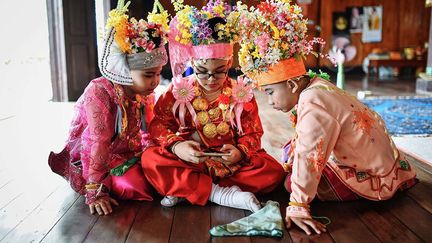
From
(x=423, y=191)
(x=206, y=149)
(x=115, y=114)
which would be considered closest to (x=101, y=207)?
(x=115, y=114)

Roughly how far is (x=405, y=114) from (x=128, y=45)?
11.6ft

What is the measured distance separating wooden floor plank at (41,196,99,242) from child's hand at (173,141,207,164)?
0.48 m

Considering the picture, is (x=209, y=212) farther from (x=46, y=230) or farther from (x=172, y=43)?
(x=172, y=43)

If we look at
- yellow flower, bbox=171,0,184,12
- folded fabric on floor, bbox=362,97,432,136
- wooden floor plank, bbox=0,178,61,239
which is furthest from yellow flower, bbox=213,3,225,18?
folded fabric on floor, bbox=362,97,432,136

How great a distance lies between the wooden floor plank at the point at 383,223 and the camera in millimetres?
1831

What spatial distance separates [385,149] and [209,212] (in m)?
0.85

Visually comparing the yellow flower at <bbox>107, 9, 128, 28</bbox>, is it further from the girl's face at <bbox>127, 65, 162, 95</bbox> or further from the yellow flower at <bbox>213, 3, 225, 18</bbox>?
the yellow flower at <bbox>213, 3, 225, 18</bbox>

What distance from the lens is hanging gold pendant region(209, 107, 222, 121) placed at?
241 centimetres

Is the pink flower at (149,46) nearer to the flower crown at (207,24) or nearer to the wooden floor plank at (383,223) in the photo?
the flower crown at (207,24)

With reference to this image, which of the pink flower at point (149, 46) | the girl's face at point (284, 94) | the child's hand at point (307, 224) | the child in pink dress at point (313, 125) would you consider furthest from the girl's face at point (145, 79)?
Answer: the child's hand at point (307, 224)

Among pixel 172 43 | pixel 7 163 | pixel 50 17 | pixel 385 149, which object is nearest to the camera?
pixel 385 149

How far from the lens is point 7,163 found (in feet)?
10.1

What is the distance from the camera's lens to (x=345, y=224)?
1964mm

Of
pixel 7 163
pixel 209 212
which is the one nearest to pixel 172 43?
pixel 209 212
